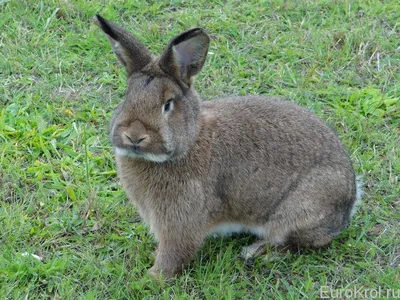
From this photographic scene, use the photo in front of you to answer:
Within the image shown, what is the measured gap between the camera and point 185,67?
3.91m

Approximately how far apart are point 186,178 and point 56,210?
98cm

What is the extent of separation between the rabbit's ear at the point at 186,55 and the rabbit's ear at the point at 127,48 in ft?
0.40

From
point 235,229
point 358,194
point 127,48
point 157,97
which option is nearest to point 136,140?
point 157,97

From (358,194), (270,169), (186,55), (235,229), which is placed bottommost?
(358,194)

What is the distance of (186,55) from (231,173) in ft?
2.41

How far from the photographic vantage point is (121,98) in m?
5.49

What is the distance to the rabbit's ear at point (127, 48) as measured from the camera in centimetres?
383

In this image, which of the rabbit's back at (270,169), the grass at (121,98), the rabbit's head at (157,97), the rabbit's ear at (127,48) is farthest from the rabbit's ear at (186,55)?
the grass at (121,98)

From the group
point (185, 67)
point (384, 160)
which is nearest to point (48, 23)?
point (185, 67)

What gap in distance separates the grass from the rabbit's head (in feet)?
2.57

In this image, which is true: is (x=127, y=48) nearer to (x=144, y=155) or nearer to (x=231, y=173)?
(x=144, y=155)

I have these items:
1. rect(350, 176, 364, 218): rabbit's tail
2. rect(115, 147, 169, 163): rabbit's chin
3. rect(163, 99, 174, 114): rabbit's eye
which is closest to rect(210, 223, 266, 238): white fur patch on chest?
rect(350, 176, 364, 218): rabbit's tail

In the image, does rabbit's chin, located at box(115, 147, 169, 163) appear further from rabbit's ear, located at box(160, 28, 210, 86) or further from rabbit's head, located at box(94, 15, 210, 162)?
rabbit's ear, located at box(160, 28, 210, 86)

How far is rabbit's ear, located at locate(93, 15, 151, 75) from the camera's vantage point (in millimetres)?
3830
